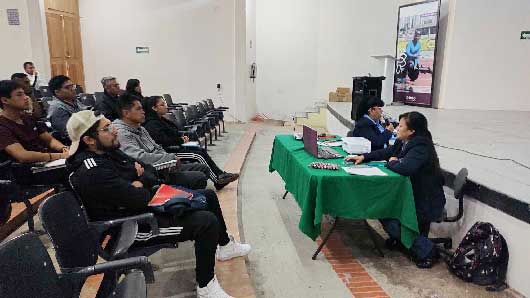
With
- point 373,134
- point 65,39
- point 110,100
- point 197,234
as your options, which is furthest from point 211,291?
point 65,39

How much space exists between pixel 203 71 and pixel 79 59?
113 inches

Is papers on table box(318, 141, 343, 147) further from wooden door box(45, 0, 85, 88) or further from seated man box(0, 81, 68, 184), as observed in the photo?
wooden door box(45, 0, 85, 88)

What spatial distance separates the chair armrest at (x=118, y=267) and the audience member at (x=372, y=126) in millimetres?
2638

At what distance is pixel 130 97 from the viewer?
2.97 metres

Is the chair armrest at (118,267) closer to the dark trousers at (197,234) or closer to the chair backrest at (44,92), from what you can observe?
the dark trousers at (197,234)

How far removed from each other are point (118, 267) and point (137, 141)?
1.69 m

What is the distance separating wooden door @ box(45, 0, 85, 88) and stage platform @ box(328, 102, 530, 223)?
19.4 feet

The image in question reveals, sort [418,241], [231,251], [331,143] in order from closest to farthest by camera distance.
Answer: [231,251], [418,241], [331,143]

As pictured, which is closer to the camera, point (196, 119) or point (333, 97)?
point (196, 119)

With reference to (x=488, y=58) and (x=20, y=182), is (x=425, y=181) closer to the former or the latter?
(x=20, y=182)

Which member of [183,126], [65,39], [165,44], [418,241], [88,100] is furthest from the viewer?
[165,44]

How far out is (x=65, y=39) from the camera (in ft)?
27.6

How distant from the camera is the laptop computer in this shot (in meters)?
3.15

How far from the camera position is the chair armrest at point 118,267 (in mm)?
1483
